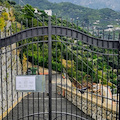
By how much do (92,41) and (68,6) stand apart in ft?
180

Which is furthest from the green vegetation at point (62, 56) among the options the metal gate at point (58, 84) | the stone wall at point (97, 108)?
the stone wall at point (97, 108)

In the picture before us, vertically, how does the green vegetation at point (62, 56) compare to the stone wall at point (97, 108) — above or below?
above

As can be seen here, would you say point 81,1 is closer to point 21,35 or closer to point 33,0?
point 33,0

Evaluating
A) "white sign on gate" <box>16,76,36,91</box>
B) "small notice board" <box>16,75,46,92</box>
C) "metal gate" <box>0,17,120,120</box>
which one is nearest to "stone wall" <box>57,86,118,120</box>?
"metal gate" <box>0,17,120,120</box>

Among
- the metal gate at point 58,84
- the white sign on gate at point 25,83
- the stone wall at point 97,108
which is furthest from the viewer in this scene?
the stone wall at point 97,108

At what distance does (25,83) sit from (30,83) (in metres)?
0.11

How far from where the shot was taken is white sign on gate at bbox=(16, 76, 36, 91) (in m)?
4.70

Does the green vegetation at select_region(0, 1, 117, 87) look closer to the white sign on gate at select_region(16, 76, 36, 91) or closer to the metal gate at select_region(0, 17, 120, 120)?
the metal gate at select_region(0, 17, 120, 120)

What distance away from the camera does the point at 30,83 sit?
4.73 meters

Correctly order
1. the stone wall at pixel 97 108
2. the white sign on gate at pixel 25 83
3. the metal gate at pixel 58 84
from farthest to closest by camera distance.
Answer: the stone wall at pixel 97 108 → the white sign on gate at pixel 25 83 → the metal gate at pixel 58 84

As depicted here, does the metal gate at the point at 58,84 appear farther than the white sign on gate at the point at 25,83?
No

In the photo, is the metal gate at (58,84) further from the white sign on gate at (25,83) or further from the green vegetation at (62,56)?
the white sign on gate at (25,83)

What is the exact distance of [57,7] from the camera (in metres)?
57.6

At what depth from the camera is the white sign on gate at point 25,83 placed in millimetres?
4699
